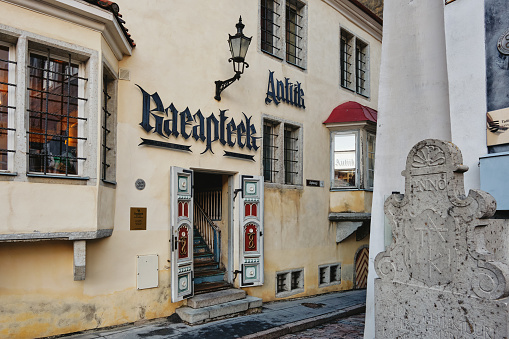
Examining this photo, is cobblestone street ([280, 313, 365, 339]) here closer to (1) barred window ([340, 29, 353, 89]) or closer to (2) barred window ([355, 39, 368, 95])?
(1) barred window ([340, 29, 353, 89])

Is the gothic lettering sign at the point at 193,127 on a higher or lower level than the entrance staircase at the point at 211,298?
higher

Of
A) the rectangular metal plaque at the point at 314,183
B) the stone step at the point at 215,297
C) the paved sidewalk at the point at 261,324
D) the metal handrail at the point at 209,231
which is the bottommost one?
the paved sidewalk at the point at 261,324

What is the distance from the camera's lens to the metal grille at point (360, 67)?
14.1 meters

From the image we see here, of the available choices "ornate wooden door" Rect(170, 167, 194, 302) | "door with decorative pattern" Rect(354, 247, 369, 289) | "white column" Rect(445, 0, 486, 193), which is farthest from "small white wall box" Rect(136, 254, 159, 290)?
"door with decorative pattern" Rect(354, 247, 369, 289)

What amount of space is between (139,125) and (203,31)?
2620 mm

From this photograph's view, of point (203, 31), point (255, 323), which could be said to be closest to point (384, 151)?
point (255, 323)

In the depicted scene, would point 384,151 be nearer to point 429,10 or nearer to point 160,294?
point 429,10

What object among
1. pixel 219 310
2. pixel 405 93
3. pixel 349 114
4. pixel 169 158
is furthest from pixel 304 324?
pixel 349 114

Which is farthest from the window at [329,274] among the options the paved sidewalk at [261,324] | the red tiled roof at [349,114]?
the red tiled roof at [349,114]

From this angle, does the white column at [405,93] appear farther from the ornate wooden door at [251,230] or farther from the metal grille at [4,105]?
the metal grille at [4,105]

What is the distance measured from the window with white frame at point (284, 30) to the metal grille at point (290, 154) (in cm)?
185

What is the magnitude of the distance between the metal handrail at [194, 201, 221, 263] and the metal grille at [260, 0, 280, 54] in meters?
4.50

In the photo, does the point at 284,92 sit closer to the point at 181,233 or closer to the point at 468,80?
the point at 181,233

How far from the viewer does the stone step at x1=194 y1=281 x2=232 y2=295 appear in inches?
343
